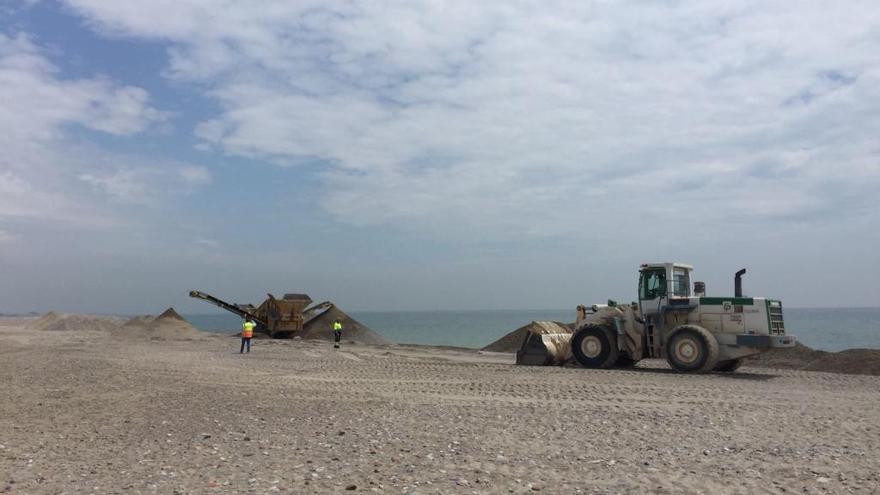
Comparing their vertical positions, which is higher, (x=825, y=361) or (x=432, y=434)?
(x=825, y=361)

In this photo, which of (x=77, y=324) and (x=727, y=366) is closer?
(x=727, y=366)

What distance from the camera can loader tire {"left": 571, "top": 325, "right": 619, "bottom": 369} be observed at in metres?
20.2

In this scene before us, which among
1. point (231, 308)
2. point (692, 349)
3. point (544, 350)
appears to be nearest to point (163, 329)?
point (231, 308)

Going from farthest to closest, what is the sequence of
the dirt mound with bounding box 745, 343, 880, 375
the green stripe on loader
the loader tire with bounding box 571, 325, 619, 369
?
the dirt mound with bounding box 745, 343, 880, 375
the loader tire with bounding box 571, 325, 619, 369
the green stripe on loader

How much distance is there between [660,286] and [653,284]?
0.20m

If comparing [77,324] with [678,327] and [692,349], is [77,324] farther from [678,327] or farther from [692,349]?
[692,349]

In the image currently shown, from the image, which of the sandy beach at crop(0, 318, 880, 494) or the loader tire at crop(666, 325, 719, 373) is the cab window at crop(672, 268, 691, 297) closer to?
the loader tire at crop(666, 325, 719, 373)

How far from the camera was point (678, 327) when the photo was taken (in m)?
19.1

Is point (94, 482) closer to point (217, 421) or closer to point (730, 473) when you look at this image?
point (217, 421)

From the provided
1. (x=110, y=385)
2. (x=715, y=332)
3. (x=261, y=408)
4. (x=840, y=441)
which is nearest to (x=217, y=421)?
(x=261, y=408)

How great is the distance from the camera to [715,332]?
1898 centimetres

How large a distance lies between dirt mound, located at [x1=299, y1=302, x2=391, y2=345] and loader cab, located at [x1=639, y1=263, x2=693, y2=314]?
20.7 meters

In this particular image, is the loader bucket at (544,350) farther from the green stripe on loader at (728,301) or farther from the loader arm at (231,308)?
the loader arm at (231,308)

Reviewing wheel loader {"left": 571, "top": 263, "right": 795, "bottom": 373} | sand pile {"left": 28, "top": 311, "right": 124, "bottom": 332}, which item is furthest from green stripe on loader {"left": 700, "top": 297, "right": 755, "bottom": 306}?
sand pile {"left": 28, "top": 311, "right": 124, "bottom": 332}
